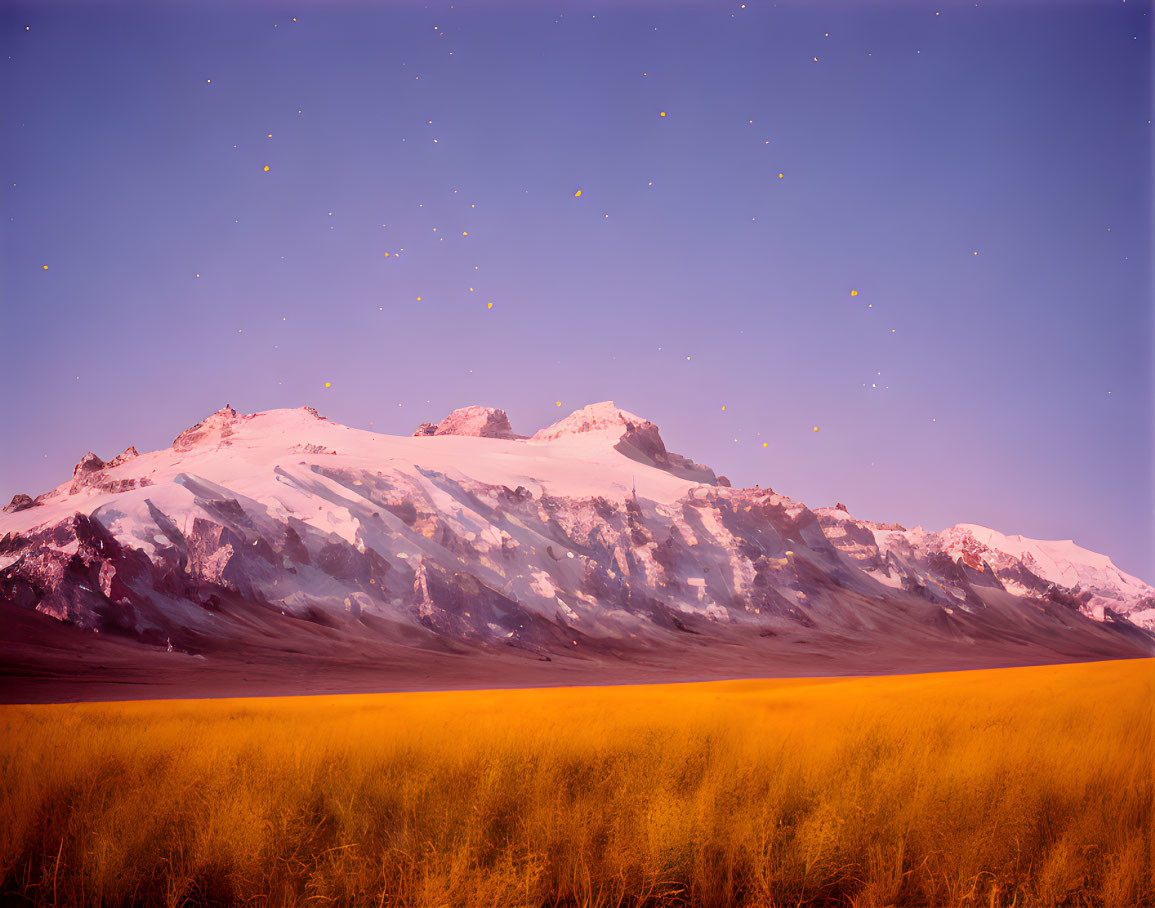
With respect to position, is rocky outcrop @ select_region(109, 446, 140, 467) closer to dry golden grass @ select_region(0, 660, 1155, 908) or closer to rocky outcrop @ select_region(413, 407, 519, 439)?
rocky outcrop @ select_region(413, 407, 519, 439)

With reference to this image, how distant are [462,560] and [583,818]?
9020 centimetres

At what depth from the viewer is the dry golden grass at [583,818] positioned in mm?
5684

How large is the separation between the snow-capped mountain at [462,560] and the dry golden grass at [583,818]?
69.3 meters

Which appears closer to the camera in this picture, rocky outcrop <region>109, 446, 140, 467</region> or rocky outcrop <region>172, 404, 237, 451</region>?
rocky outcrop <region>109, 446, 140, 467</region>

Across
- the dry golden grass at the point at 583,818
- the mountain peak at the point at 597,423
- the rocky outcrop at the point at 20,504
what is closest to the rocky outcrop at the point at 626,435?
the mountain peak at the point at 597,423

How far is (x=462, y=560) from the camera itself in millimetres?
94938

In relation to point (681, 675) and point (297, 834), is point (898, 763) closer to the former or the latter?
point (297, 834)

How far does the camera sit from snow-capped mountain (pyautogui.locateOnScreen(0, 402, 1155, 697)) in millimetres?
74625

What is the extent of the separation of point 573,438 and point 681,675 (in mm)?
84218

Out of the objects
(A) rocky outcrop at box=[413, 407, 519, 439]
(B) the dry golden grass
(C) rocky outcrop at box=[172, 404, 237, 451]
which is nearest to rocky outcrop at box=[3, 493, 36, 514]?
(C) rocky outcrop at box=[172, 404, 237, 451]

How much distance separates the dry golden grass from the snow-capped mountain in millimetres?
69302

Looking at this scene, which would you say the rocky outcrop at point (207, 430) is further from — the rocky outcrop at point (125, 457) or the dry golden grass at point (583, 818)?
the dry golden grass at point (583, 818)

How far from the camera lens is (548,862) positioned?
19.2 ft

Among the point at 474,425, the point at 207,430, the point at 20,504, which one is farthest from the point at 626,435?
the point at 20,504
